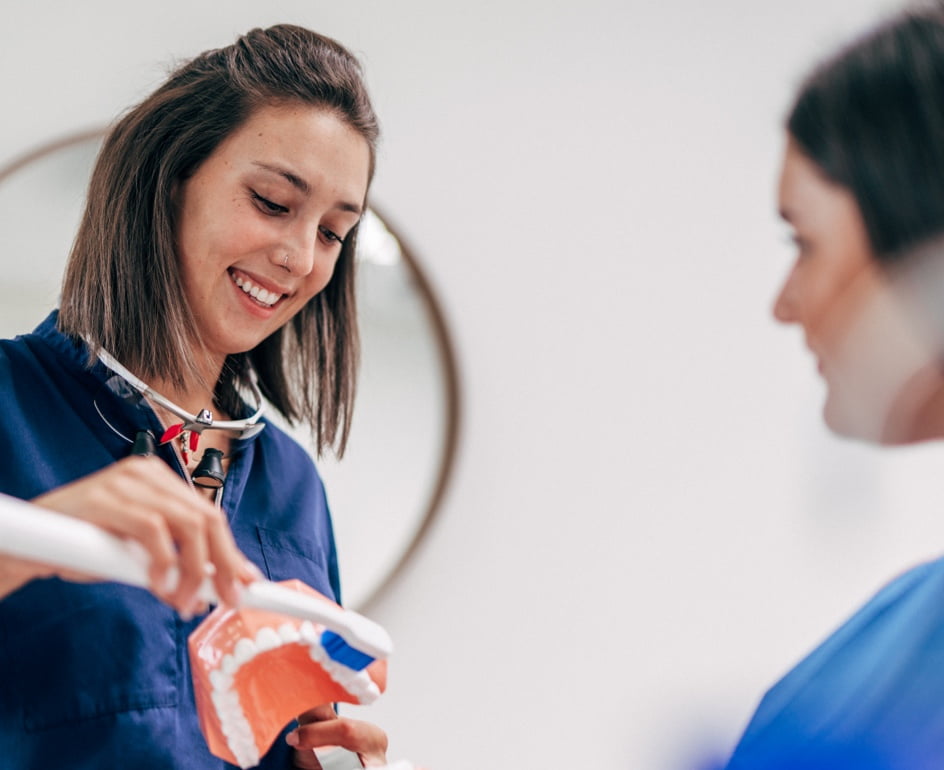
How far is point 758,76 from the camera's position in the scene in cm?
135

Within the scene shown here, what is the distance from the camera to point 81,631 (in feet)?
2.29

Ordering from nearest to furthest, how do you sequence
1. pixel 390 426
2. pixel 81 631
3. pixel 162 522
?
pixel 162 522 < pixel 81 631 < pixel 390 426

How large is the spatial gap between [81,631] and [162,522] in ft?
0.95

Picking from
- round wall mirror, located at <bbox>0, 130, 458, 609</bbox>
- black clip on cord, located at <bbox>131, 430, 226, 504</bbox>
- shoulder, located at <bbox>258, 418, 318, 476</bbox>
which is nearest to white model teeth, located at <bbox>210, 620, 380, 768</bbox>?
black clip on cord, located at <bbox>131, 430, 226, 504</bbox>

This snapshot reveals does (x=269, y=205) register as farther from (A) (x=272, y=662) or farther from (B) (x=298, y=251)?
(A) (x=272, y=662)

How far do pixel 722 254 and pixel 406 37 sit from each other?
20.8 inches

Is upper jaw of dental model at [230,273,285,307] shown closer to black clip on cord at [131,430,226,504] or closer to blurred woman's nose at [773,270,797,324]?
black clip on cord at [131,430,226,504]

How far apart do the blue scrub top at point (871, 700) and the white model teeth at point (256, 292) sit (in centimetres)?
54

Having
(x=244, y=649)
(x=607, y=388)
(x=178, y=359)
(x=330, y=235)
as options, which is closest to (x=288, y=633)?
(x=244, y=649)

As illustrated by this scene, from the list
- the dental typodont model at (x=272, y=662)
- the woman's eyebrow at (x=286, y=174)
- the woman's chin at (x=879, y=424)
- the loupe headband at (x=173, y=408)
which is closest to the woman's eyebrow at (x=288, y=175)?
the woman's eyebrow at (x=286, y=174)

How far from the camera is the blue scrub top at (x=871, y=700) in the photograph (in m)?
0.51

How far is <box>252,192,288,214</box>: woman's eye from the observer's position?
84 centimetres

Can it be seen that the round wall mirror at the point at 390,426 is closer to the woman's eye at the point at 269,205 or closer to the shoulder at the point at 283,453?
the shoulder at the point at 283,453

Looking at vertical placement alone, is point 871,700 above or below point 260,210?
below
